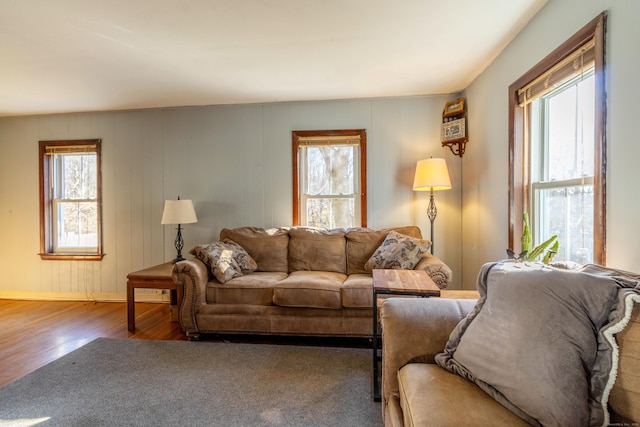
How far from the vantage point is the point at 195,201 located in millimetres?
3623

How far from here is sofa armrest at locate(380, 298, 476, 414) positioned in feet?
4.04

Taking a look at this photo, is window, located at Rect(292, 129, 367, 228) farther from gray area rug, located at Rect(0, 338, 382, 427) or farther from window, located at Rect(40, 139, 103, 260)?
window, located at Rect(40, 139, 103, 260)

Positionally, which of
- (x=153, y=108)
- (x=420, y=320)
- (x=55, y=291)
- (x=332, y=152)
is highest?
(x=153, y=108)

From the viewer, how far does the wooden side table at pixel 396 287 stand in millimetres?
1563

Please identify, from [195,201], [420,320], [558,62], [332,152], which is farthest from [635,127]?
[195,201]

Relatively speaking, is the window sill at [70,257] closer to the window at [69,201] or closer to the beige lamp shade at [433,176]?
the window at [69,201]

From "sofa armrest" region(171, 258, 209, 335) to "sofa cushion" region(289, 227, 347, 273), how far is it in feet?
3.09

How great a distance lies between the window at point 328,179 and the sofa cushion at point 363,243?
35 centimetres

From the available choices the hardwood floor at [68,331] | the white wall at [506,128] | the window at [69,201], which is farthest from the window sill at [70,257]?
the white wall at [506,128]

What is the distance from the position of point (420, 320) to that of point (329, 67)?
2.26 metres

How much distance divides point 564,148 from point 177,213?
333cm

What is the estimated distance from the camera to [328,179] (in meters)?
3.52

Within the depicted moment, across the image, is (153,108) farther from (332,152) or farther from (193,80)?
(332,152)

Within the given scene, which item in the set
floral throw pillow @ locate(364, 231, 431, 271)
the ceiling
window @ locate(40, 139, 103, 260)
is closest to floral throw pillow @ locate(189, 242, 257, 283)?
floral throw pillow @ locate(364, 231, 431, 271)
